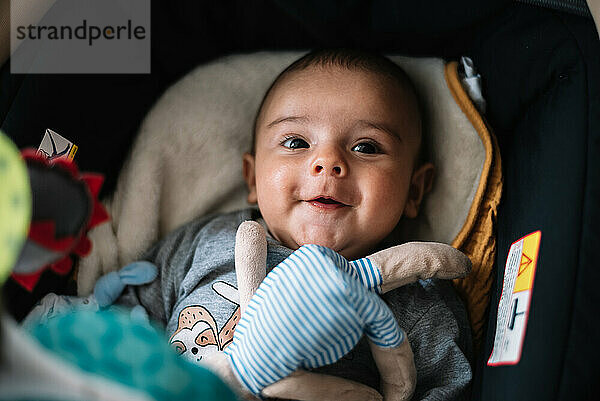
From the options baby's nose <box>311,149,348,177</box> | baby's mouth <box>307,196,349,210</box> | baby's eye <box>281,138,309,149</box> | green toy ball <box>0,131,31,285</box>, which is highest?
baby's eye <box>281,138,309,149</box>

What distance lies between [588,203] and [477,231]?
0.36 metres

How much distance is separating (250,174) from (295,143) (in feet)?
0.69

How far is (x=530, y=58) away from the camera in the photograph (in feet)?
4.00

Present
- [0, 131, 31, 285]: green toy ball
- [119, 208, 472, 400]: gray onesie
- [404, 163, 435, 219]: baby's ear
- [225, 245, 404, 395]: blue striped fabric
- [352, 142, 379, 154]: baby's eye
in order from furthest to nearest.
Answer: [404, 163, 435, 219]: baby's ear
[352, 142, 379, 154]: baby's eye
[119, 208, 472, 400]: gray onesie
[225, 245, 404, 395]: blue striped fabric
[0, 131, 31, 285]: green toy ball

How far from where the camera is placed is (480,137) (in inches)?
52.4

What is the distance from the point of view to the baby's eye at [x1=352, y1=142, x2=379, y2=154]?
1.28m

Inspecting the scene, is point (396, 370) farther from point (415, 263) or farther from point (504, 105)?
point (504, 105)

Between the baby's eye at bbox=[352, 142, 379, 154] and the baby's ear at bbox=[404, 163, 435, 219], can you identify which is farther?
the baby's ear at bbox=[404, 163, 435, 219]

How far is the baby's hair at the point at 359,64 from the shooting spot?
1348 mm

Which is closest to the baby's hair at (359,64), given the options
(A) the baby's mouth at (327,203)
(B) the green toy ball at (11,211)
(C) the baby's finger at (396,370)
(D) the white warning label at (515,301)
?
(A) the baby's mouth at (327,203)

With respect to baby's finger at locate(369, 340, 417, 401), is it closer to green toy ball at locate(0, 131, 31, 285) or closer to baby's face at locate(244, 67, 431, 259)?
baby's face at locate(244, 67, 431, 259)

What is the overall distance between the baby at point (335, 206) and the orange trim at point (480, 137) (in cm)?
9

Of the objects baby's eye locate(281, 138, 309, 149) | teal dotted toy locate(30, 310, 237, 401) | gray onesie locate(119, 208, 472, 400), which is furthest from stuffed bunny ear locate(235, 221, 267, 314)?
teal dotted toy locate(30, 310, 237, 401)

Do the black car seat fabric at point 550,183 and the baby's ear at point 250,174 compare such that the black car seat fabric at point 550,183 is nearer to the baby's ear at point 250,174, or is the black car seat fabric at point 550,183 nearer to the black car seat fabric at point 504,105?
the black car seat fabric at point 504,105
